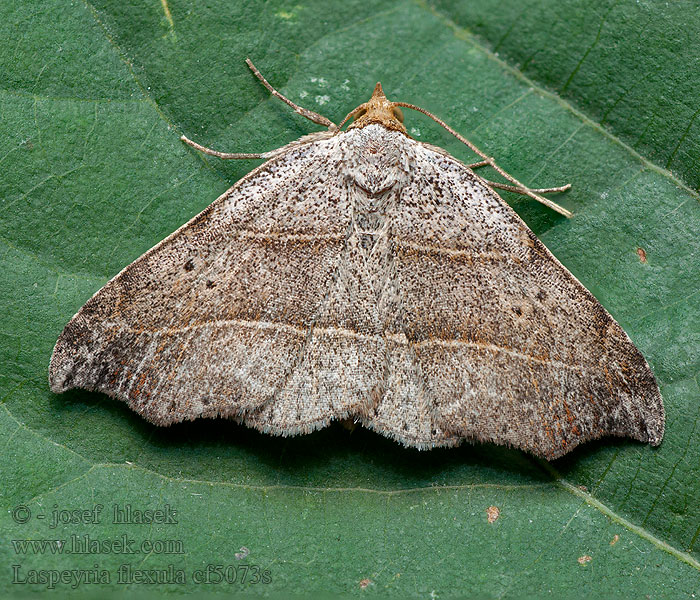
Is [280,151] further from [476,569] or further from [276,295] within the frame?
[476,569]

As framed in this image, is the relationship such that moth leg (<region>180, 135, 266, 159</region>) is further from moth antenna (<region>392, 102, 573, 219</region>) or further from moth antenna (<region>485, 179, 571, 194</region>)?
moth antenna (<region>485, 179, 571, 194</region>)

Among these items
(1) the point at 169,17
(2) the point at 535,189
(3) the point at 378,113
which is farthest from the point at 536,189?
(1) the point at 169,17

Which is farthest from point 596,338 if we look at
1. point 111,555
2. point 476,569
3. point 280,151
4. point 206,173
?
point 111,555

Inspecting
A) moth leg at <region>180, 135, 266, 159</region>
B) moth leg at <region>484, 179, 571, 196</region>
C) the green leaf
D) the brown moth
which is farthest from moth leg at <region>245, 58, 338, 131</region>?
moth leg at <region>484, 179, 571, 196</region>

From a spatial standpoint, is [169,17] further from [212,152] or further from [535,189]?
[535,189]

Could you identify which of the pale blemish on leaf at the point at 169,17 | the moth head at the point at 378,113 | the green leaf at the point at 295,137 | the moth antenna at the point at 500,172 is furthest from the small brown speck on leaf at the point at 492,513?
the pale blemish on leaf at the point at 169,17

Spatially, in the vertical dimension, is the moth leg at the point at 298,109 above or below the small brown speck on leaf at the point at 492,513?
above

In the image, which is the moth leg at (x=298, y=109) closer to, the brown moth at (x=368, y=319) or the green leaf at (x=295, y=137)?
the green leaf at (x=295, y=137)
